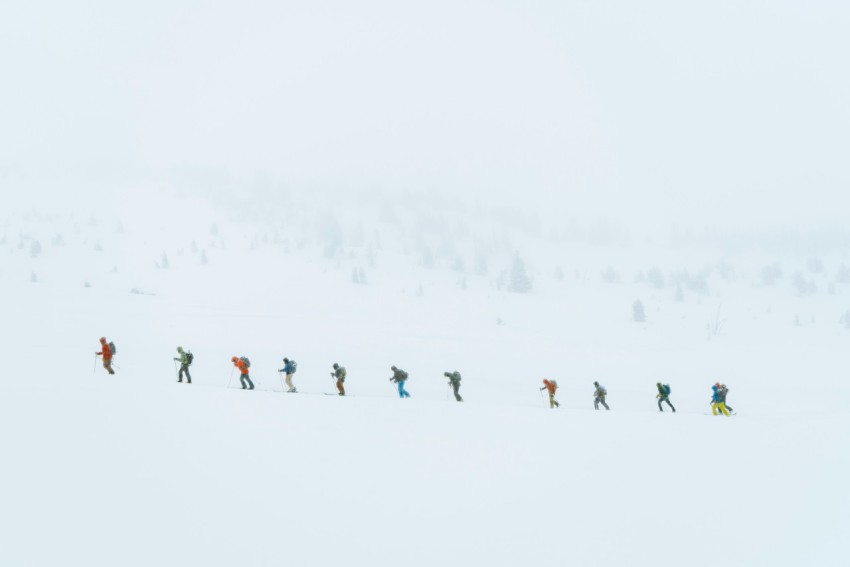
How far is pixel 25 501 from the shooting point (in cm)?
854


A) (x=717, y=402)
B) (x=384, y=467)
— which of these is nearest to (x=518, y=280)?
(x=717, y=402)

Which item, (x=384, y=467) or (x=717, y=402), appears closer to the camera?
(x=384, y=467)

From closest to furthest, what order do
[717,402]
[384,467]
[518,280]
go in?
[384,467], [717,402], [518,280]

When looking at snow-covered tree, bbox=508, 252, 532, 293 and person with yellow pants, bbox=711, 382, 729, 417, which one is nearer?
person with yellow pants, bbox=711, 382, 729, 417

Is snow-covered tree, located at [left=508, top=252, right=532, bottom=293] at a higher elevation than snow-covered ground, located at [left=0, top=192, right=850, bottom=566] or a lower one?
higher

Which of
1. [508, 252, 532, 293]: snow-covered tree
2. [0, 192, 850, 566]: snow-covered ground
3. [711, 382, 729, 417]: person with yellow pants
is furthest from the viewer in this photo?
[508, 252, 532, 293]: snow-covered tree

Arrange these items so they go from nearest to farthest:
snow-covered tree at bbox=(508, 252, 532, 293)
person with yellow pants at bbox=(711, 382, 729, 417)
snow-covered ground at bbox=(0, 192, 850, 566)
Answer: snow-covered ground at bbox=(0, 192, 850, 566) < person with yellow pants at bbox=(711, 382, 729, 417) < snow-covered tree at bbox=(508, 252, 532, 293)

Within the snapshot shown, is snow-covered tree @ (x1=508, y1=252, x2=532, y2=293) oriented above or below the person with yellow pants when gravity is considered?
above

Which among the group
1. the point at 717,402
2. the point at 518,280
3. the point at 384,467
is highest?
the point at 518,280

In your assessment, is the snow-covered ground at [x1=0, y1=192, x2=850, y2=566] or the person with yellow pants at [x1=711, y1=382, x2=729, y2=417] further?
the person with yellow pants at [x1=711, y1=382, x2=729, y2=417]

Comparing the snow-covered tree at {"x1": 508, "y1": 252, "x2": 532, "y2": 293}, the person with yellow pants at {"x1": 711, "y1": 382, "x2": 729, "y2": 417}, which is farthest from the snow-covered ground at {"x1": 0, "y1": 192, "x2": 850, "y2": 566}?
the snow-covered tree at {"x1": 508, "y1": 252, "x2": 532, "y2": 293}

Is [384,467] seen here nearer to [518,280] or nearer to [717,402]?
[717,402]

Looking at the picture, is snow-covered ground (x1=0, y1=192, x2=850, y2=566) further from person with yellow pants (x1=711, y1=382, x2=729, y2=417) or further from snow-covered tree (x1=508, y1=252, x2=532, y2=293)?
snow-covered tree (x1=508, y1=252, x2=532, y2=293)

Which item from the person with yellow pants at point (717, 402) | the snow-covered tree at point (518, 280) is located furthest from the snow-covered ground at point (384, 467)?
the snow-covered tree at point (518, 280)
